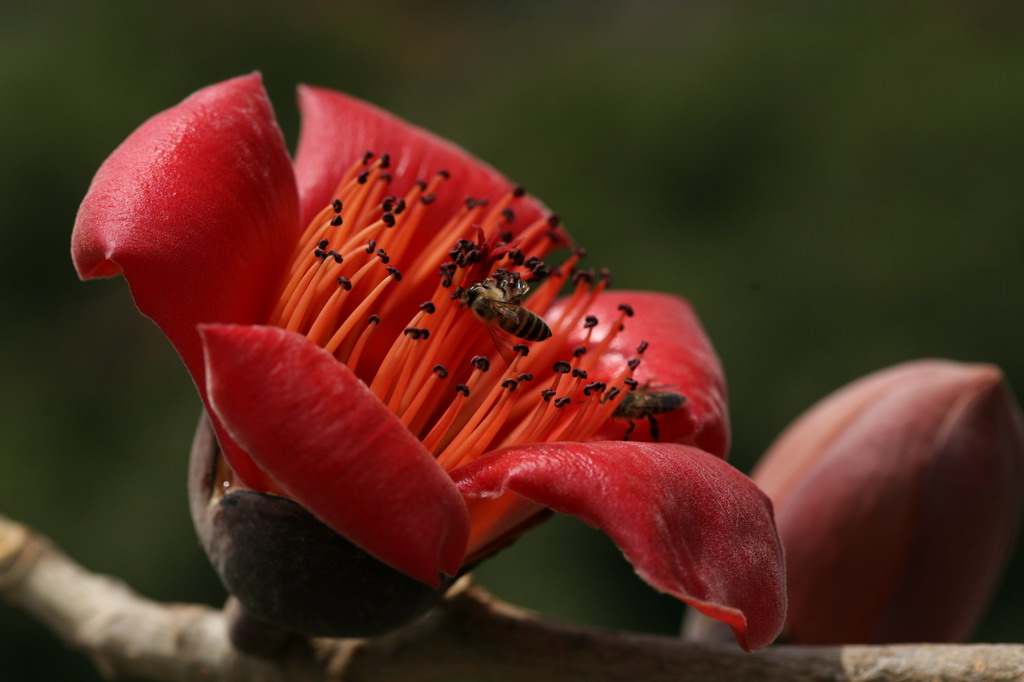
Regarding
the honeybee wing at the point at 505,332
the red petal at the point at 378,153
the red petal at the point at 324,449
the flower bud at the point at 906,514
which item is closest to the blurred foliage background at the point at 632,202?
the flower bud at the point at 906,514

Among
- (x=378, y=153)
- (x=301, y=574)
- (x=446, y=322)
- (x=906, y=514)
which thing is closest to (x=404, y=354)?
(x=446, y=322)

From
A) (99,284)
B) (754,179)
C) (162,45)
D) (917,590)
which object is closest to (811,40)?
(754,179)

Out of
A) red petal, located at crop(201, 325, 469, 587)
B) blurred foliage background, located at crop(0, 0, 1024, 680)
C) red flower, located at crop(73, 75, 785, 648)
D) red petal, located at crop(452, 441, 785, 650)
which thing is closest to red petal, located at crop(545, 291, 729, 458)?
red flower, located at crop(73, 75, 785, 648)

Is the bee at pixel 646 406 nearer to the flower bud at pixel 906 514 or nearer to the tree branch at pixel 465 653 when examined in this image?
the tree branch at pixel 465 653

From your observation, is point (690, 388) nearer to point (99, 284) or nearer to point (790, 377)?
point (790, 377)

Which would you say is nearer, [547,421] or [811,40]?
[547,421]

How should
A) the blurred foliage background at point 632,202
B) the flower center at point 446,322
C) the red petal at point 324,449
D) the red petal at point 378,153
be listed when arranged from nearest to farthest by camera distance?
the red petal at point 324,449
the flower center at point 446,322
the red petal at point 378,153
the blurred foliage background at point 632,202

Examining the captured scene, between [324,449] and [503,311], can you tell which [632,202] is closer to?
[503,311]
